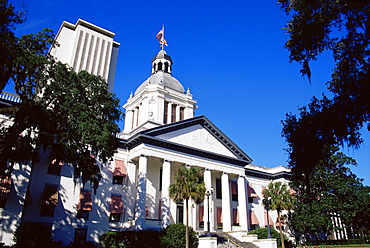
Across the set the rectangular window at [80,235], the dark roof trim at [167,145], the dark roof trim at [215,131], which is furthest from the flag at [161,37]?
the rectangular window at [80,235]

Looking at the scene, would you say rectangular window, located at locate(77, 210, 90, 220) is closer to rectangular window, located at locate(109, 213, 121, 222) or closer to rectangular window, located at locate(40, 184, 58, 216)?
rectangular window, located at locate(40, 184, 58, 216)

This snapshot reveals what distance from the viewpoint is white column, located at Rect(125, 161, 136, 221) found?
1185 inches

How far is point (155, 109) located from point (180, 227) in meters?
20.1

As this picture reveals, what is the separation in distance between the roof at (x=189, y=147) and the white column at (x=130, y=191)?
228cm

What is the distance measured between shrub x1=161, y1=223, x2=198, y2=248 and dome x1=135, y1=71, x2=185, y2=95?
2462 centimetres

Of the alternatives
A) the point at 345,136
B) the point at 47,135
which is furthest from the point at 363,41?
the point at 47,135

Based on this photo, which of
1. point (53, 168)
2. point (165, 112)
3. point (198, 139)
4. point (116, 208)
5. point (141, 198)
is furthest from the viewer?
point (165, 112)

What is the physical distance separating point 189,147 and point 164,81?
1598cm

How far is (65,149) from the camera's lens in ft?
65.1

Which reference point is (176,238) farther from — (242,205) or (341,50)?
(341,50)

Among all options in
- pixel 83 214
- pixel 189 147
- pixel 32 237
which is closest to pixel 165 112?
pixel 189 147

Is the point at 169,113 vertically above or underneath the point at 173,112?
underneath

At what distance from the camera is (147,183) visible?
105ft

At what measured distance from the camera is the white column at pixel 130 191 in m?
30.1
